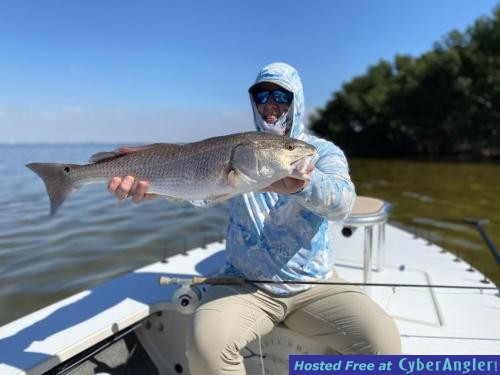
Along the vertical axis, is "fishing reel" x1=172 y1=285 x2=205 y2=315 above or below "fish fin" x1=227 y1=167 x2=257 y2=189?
below

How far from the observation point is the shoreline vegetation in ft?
131

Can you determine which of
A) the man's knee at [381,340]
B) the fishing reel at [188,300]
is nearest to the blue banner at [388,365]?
the man's knee at [381,340]

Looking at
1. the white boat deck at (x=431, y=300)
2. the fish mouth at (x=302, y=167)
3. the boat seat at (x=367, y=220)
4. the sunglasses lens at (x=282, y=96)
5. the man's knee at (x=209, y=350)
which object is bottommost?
the white boat deck at (x=431, y=300)

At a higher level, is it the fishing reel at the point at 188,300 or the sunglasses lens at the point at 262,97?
the sunglasses lens at the point at 262,97

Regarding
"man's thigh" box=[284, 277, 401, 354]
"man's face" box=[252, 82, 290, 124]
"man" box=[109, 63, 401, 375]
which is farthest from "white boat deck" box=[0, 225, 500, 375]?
"man's face" box=[252, 82, 290, 124]

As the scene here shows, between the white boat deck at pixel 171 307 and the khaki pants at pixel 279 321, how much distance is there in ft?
1.91

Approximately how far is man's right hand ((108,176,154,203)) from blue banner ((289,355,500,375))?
1472 mm

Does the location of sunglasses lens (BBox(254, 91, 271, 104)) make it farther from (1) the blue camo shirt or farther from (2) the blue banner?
(2) the blue banner

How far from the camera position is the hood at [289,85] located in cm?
300

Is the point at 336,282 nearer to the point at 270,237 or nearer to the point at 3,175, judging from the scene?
the point at 270,237

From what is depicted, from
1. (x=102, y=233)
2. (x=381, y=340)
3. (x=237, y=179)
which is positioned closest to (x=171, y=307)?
(x=237, y=179)

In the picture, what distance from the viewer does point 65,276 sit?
291 inches

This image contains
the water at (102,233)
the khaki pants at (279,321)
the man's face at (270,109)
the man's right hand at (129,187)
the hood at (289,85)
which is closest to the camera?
the khaki pants at (279,321)

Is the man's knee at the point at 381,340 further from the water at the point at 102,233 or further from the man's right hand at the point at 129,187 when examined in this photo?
the water at the point at 102,233
